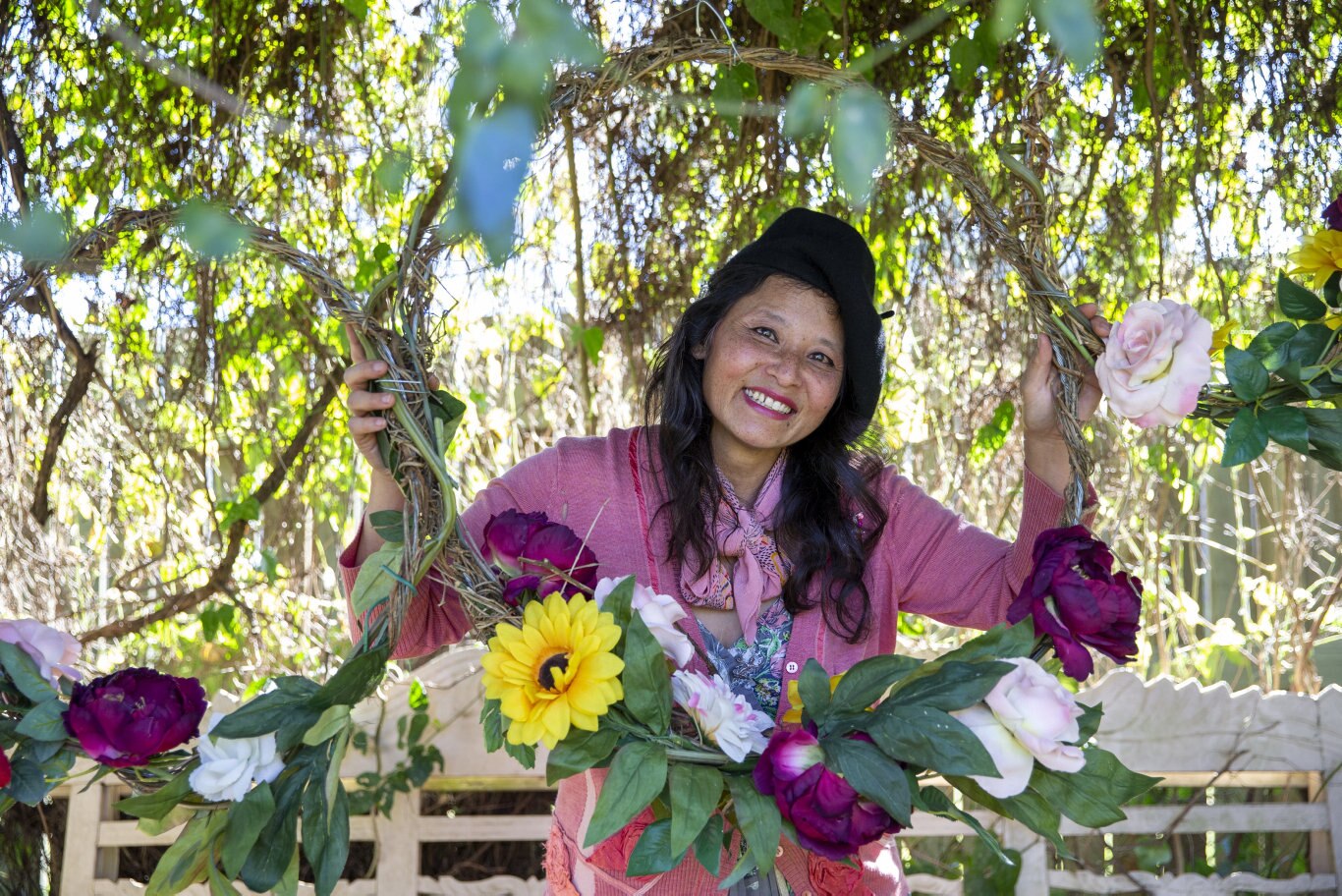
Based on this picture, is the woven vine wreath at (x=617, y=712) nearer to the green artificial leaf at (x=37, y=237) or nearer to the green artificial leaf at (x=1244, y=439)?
the green artificial leaf at (x=1244, y=439)

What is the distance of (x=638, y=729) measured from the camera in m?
1.04

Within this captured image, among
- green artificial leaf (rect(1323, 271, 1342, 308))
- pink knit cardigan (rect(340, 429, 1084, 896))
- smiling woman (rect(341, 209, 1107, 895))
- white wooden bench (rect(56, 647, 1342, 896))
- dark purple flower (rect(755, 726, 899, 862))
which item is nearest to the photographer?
dark purple flower (rect(755, 726, 899, 862))

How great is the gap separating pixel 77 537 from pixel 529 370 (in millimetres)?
1064

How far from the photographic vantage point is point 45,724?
1.08 meters

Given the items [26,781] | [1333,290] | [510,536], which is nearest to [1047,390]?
[1333,290]

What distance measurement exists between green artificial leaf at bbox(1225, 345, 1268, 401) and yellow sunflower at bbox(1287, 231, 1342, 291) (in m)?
0.17

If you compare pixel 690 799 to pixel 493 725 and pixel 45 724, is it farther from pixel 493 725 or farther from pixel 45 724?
pixel 45 724

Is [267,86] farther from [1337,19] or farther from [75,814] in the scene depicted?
[1337,19]

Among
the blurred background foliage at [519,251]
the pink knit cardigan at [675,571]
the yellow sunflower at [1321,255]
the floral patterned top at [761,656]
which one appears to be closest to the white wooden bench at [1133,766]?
the blurred background foliage at [519,251]

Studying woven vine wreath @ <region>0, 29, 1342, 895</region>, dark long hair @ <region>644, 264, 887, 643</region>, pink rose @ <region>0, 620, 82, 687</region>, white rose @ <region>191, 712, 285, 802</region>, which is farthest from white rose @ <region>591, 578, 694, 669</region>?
pink rose @ <region>0, 620, 82, 687</region>

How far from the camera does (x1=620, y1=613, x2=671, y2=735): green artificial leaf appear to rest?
103 centimetres

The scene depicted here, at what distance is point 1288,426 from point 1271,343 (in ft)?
0.39

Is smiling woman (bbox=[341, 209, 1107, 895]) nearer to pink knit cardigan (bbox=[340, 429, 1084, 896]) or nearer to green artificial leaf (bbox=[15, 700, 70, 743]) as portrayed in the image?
pink knit cardigan (bbox=[340, 429, 1084, 896])

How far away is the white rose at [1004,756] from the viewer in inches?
39.6
